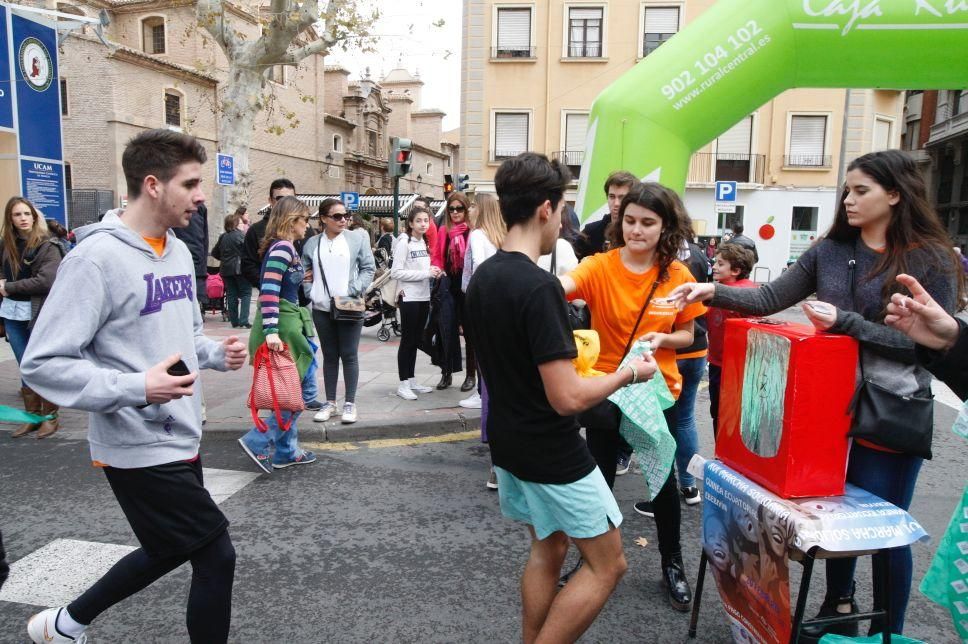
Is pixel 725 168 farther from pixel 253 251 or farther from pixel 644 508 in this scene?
pixel 644 508

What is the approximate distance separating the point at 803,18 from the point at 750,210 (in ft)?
77.6

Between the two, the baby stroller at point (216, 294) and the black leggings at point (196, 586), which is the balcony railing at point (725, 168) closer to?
the baby stroller at point (216, 294)

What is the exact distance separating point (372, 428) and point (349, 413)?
28 cm

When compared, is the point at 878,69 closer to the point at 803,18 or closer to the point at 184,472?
the point at 803,18

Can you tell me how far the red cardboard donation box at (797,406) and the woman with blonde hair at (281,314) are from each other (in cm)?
320

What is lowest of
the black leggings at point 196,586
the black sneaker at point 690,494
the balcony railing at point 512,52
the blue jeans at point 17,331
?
the black sneaker at point 690,494

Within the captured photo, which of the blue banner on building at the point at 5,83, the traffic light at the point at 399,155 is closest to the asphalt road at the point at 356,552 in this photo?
the blue banner on building at the point at 5,83

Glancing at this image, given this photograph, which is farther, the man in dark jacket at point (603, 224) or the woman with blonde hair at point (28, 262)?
the woman with blonde hair at point (28, 262)

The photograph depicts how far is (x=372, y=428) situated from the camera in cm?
566

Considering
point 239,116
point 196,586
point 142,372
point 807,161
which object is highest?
point 807,161

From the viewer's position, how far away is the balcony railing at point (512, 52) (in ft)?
88.2

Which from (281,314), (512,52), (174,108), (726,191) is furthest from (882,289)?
(174,108)

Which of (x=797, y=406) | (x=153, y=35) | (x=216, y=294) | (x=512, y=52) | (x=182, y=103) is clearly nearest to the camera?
(x=797, y=406)

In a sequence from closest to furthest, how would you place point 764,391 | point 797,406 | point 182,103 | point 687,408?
1. point 797,406
2. point 764,391
3. point 687,408
4. point 182,103
